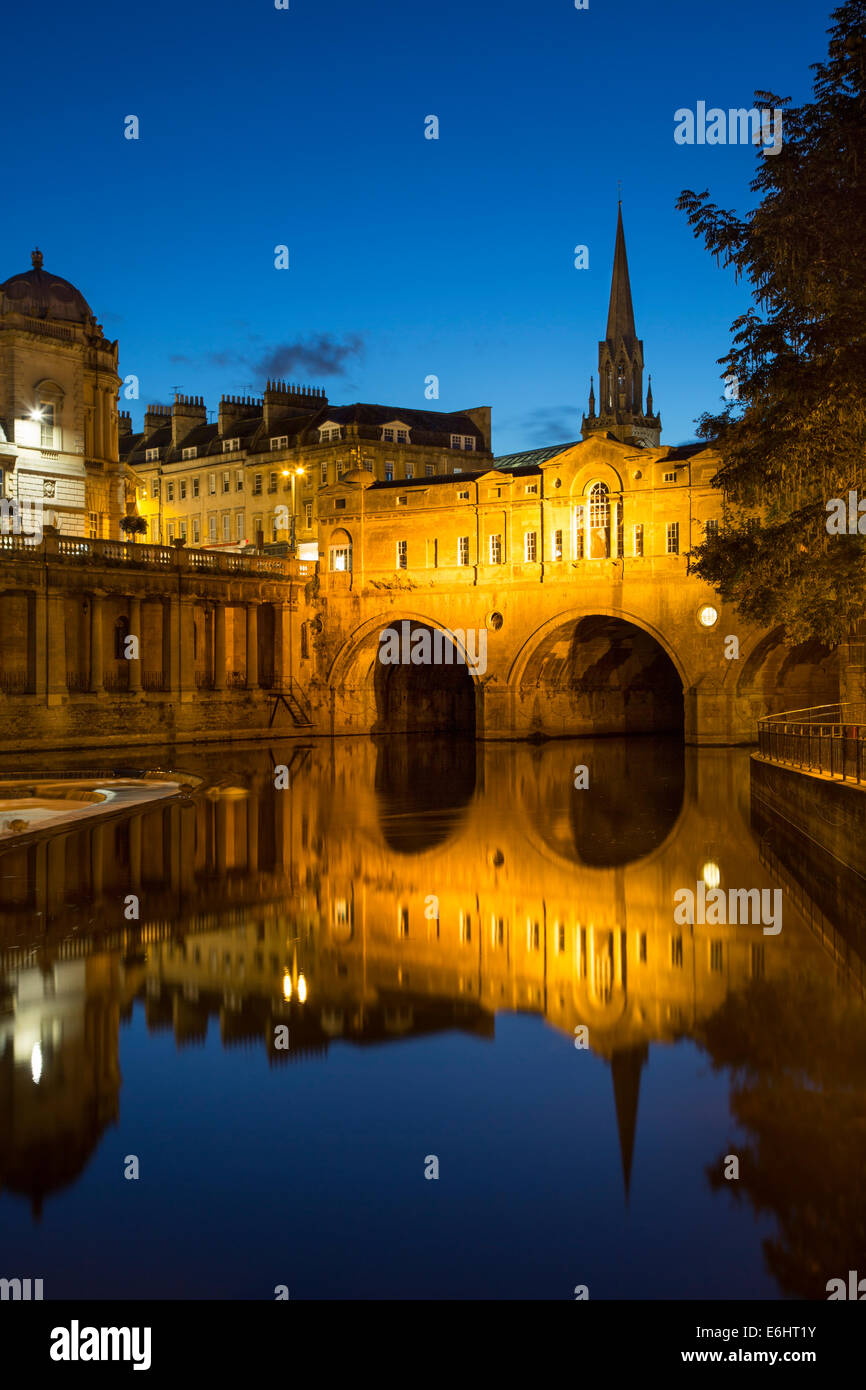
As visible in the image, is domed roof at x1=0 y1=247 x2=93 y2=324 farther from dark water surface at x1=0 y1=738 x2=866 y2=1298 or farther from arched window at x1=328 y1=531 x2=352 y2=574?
dark water surface at x1=0 y1=738 x2=866 y2=1298

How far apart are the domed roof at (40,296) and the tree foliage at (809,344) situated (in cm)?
4439

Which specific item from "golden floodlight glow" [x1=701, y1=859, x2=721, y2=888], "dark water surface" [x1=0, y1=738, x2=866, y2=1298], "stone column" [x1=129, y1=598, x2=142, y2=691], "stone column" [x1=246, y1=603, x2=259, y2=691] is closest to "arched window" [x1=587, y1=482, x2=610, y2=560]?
"stone column" [x1=246, y1=603, x2=259, y2=691]

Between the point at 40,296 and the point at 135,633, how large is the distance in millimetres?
20269

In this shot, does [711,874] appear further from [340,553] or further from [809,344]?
[340,553]

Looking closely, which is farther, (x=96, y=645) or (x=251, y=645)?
(x=251, y=645)

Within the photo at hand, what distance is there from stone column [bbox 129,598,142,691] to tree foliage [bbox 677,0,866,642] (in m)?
30.8

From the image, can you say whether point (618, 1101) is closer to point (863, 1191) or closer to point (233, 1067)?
point (863, 1191)

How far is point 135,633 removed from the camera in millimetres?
46875

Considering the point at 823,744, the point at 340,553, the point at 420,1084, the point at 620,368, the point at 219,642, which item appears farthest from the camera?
the point at 620,368

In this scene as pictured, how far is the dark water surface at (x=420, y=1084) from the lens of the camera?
234 inches

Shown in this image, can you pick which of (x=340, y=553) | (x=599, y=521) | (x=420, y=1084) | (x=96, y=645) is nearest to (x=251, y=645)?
(x=340, y=553)

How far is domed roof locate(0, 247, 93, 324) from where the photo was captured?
2191 inches

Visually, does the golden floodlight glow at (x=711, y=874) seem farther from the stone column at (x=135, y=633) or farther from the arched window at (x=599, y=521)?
the stone column at (x=135, y=633)
